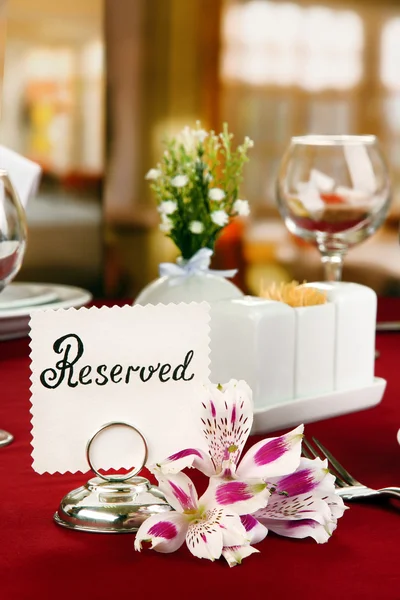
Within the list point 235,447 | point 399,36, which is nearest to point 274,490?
point 235,447

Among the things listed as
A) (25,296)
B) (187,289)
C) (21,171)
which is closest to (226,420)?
(187,289)

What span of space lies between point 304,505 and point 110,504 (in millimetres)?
136

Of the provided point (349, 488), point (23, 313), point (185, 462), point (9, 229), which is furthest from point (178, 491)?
point (23, 313)

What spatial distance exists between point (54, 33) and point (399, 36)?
4.77 ft

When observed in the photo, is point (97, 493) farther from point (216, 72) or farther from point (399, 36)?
point (399, 36)

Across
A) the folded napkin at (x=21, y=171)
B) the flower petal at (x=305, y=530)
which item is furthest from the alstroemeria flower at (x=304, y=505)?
the folded napkin at (x=21, y=171)

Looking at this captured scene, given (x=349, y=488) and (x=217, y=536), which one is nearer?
(x=217, y=536)

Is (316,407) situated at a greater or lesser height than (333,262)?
lesser

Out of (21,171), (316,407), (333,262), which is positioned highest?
(21,171)

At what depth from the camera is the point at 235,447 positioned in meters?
0.60

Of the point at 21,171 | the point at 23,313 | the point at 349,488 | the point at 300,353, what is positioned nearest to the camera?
the point at 349,488

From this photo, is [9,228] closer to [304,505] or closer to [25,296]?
[304,505]

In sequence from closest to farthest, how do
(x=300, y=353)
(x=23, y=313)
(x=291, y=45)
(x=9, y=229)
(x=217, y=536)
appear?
(x=217, y=536) < (x=9, y=229) < (x=300, y=353) < (x=23, y=313) < (x=291, y=45)

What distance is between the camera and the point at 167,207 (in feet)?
3.90
